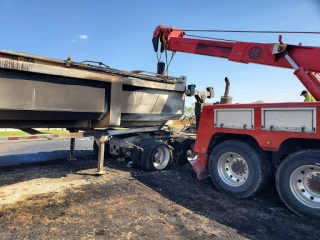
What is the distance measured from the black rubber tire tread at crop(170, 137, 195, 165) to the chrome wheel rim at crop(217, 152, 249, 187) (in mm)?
2320

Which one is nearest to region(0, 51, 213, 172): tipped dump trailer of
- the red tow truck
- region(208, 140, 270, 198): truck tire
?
the red tow truck

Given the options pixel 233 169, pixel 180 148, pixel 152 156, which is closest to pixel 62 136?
pixel 152 156

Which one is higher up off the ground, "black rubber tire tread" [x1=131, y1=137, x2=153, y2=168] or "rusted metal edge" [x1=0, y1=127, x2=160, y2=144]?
"rusted metal edge" [x1=0, y1=127, x2=160, y2=144]

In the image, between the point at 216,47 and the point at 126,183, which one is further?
the point at 216,47

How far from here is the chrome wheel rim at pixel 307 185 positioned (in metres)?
3.85

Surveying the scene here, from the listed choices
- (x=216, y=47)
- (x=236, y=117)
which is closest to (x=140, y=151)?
(x=236, y=117)

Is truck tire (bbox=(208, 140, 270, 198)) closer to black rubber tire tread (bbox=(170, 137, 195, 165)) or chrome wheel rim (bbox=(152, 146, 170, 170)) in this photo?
chrome wheel rim (bbox=(152, 146, 170, 170))

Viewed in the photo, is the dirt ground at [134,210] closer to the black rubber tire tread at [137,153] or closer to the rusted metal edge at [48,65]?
the black rubber tire tread at [137,153]

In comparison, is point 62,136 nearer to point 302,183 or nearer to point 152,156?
point 152,156

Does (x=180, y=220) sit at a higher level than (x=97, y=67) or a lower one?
lower

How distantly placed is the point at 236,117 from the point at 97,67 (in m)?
2.98

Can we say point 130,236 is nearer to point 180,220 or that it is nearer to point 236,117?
point 180,220

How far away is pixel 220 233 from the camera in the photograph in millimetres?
3346

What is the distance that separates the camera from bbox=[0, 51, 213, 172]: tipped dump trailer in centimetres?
448
